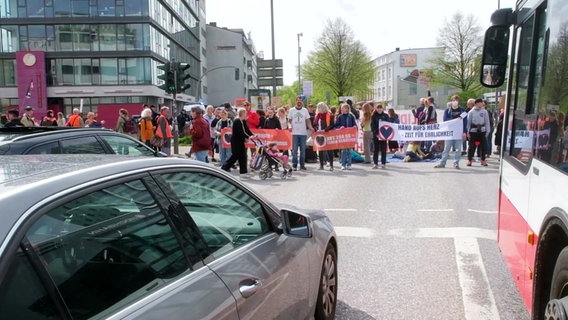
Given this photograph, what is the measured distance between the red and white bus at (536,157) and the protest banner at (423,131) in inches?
410

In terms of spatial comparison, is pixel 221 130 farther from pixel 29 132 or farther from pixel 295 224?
pixel 295 224

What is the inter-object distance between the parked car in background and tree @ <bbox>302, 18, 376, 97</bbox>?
5114cm

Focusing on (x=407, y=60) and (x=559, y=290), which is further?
(x=407, y=60)

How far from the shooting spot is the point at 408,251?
20.1 ft

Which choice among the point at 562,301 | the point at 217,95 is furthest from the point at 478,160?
the point at 217,95

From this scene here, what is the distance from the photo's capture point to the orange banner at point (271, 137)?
50.3 feet

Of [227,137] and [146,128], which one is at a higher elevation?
[146,128]

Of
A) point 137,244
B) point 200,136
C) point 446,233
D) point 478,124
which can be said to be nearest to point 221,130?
point 200,136

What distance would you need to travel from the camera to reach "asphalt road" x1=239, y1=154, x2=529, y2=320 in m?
4.44

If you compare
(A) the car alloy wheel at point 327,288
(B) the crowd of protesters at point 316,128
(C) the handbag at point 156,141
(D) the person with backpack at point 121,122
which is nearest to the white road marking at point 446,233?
(A) the car alloy wheel at point 327,288

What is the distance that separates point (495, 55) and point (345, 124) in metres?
9.89

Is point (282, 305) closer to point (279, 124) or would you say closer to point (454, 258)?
point (454, 258)

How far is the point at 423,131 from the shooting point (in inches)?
625

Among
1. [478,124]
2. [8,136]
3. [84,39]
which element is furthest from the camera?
[84,39]
